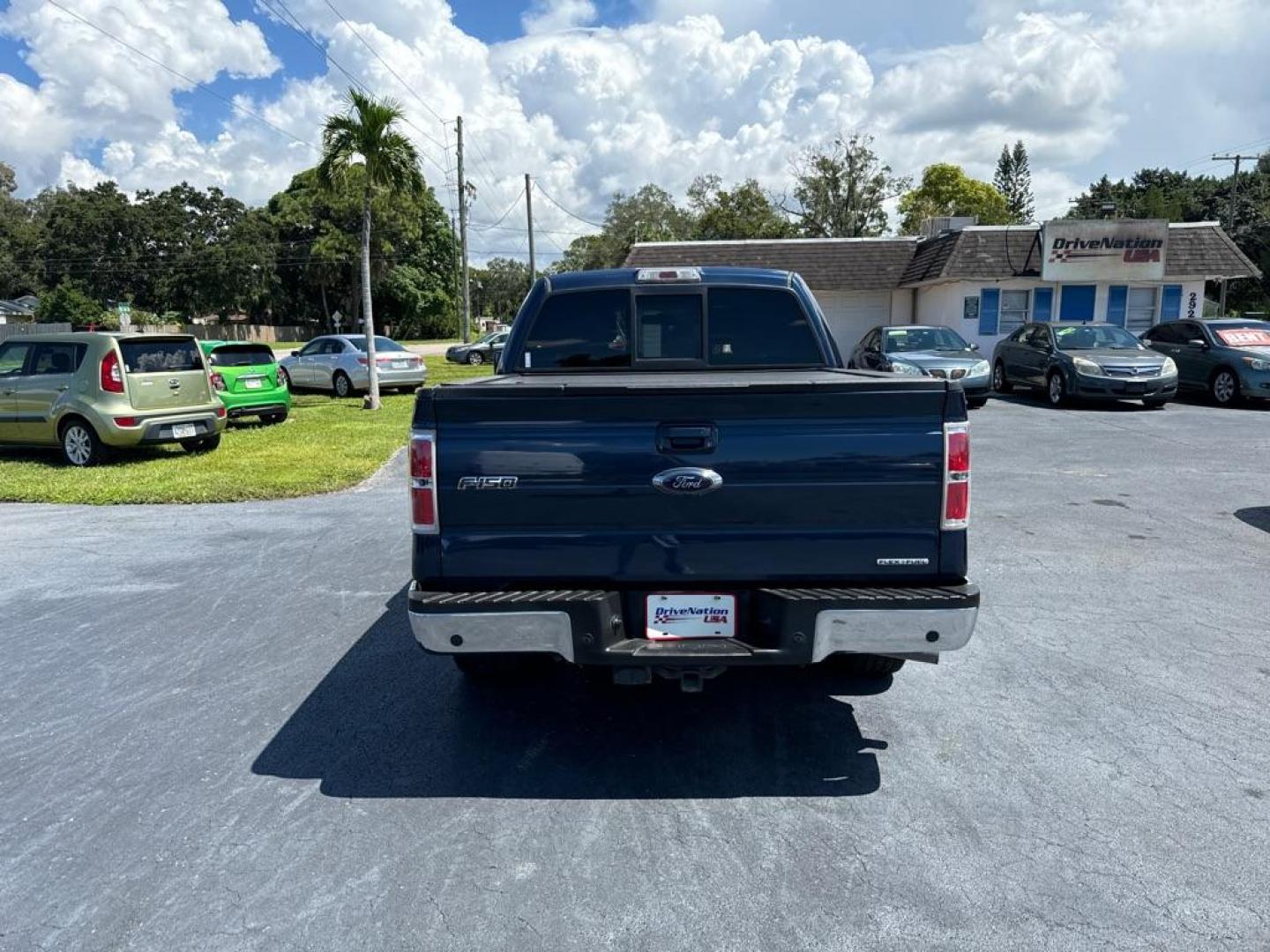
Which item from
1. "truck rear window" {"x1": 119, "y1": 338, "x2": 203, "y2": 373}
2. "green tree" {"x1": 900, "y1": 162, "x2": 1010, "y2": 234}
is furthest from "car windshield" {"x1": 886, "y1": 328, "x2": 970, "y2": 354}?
"green tree" {"x1": 900, "y1": 162, "x2": 1010, "y2": 234}

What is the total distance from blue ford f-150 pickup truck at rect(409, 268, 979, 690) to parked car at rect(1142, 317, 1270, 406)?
1618 centimetres

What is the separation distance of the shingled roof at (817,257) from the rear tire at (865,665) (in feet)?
81.7

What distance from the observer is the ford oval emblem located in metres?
3.20

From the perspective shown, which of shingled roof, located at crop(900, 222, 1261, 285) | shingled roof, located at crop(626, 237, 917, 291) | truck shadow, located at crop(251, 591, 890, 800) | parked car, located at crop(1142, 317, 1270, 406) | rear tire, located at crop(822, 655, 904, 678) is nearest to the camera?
truck shadow, located at crop(251, 591, 890, 800)

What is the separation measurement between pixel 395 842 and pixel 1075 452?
10.7 m

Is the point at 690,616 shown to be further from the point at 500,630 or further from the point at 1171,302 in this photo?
the point at 1171,302

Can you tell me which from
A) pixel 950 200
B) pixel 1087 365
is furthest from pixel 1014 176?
pixel 1087 365

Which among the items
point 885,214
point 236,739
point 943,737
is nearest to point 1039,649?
point 943,737

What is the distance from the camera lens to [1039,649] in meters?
4.84

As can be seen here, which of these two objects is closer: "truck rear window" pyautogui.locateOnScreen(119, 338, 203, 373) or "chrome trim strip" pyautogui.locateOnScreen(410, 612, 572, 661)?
"chrome trim strip" pyautogui.locateOnScreen(410, 612, 572, 661)

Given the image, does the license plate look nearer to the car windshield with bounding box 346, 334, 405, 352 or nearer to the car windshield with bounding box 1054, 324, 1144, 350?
the car windshield with bounding box 1054, 324, 1144, 350

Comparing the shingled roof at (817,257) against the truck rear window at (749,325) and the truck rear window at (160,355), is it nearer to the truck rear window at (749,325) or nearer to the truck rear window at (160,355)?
the truck rear window at (160,355)

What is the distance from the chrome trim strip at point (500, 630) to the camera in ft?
10.6

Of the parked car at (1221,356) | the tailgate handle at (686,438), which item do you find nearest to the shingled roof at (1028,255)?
the parked car at (1221,356)
